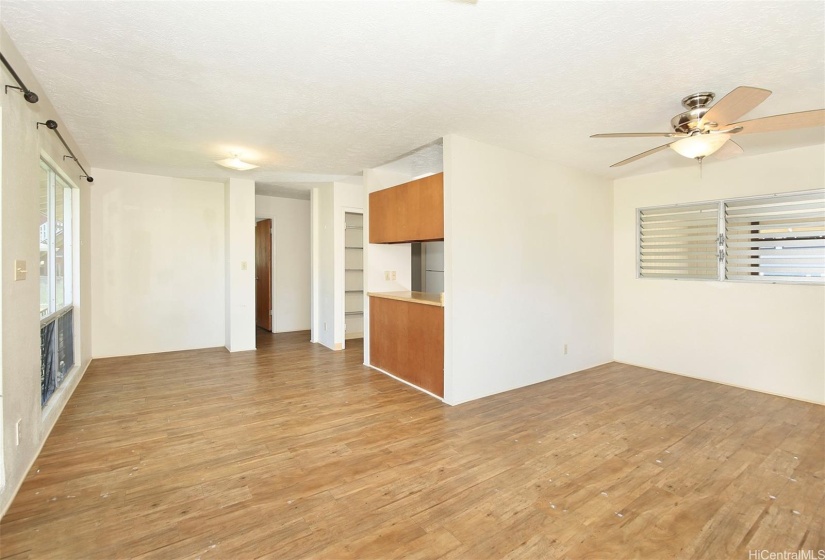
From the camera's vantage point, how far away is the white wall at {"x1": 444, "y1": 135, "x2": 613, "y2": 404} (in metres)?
3.60

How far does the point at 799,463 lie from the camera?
8.39 feet

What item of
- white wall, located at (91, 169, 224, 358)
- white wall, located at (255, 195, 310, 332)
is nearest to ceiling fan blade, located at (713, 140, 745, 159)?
white wall, located at (91, 169, 224, 358)

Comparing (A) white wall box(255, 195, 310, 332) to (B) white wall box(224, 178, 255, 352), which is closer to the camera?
(B) white wall box(224, 178, 255, 352)

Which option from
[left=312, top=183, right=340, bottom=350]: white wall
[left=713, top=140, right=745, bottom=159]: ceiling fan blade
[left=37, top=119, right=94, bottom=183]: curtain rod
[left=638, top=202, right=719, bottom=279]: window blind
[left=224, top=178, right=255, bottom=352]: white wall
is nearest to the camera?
[left=37, top=119, right=94, bottom=183]: curtain rod

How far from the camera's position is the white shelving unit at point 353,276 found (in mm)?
6684

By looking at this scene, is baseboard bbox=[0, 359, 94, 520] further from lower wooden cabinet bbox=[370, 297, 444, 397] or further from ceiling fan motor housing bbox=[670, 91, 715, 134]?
ceiling fan motor housing bbox=[670, 91, 715, 134]

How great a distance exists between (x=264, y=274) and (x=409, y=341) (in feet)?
15.2

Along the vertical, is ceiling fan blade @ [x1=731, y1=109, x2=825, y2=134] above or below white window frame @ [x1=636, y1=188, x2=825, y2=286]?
above

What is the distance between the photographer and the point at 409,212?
13.8 ft

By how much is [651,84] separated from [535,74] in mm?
821

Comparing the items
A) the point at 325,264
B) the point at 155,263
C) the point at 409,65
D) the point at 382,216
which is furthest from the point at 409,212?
the point at 155,263

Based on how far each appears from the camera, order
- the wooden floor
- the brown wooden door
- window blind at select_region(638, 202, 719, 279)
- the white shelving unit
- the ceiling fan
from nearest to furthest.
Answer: the wooden floor, the ceiling fan, window blind at select_region(638, 202, 719, 279), the white shelving unit, the brown wooden door

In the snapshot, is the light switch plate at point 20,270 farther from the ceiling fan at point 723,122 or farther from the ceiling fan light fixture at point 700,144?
the ceiling fan light fixture at point 700,144

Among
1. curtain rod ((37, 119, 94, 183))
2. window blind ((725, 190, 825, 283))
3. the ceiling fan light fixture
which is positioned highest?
curtain rod ((37, 119, 94, 183))
